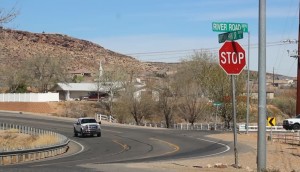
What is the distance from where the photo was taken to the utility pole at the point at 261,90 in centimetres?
1501

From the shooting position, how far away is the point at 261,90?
594 inches

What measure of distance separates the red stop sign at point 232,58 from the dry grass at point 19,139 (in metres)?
25.0

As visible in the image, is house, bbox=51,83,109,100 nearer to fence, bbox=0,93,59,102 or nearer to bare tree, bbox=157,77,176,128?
fence, bbox=0,93,59,102

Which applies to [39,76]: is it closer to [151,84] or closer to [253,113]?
[151,84]

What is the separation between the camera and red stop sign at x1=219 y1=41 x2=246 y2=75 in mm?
16094

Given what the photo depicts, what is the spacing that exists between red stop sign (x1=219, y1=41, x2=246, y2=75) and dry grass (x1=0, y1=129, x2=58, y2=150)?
82.2 ft

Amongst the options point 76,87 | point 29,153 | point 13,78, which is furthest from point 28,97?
point 29,153

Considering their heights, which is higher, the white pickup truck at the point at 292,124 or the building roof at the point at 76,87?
the building roof at the point at 76,87

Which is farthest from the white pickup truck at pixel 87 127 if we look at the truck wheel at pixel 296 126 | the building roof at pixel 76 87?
the building roof at pixel 76 87

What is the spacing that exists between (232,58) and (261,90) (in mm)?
1561

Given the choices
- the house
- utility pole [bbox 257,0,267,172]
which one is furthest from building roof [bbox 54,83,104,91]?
utility pole [bbox 257,0,267,172]

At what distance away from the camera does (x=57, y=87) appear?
397 feet

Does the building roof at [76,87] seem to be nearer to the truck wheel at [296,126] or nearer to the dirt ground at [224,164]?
the truck wheel at [296,126]

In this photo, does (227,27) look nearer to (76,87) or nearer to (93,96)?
(93,96)
